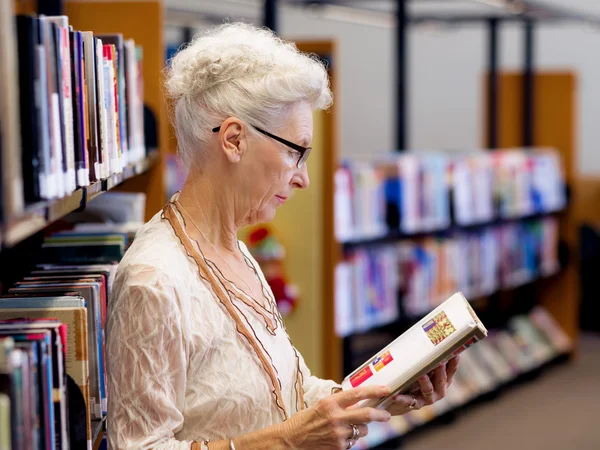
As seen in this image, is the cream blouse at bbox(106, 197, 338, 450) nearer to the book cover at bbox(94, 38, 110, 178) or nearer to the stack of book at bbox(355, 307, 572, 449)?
the book cover at bbox(94, 38, 110, 178)

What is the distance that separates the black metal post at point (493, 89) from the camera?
6.54m

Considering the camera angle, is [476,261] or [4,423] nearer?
[4,423]

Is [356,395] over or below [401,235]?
over

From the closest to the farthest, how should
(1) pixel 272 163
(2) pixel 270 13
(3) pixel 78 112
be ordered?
1. (3) pixel 78 112
2. (1) pixel 272 163
3. (2) pixel 270 13

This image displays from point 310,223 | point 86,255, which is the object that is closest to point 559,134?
point 310,223

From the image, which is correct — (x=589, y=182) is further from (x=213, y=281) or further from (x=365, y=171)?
(x=213, y=281)

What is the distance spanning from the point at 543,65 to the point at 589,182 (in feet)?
7.16

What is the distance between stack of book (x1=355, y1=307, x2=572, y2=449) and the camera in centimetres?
463

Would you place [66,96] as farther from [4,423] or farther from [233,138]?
[4,423]

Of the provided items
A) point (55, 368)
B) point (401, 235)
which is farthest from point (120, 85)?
point (401, 235)

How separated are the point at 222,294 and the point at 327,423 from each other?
0.29m

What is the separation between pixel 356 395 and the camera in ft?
4.67

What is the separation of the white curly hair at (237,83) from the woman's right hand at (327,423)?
1.61 feet

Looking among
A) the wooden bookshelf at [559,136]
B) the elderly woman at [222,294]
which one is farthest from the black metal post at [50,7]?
the wooden bookshelf at [559,136]
